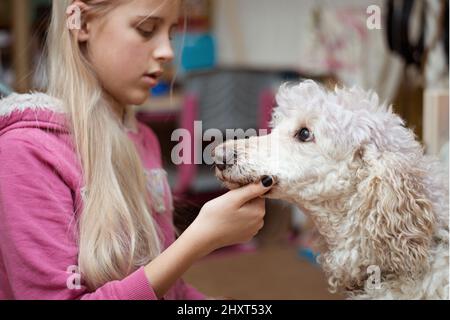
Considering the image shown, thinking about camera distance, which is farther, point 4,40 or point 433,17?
point 4,40

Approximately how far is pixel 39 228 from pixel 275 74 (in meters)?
2.10

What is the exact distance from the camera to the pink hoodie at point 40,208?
963mm

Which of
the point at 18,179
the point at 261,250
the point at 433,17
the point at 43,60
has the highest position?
the point at 433,17

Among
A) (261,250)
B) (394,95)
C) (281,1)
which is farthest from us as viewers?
(281,1)

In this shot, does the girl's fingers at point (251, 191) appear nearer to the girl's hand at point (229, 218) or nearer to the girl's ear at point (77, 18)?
the girl's hand at point (229, 218)

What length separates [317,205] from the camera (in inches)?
42.8

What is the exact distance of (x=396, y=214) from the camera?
0.98 m

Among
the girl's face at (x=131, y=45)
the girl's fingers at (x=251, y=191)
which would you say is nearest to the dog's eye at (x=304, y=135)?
the girl's fingers at (x=251, y=191)

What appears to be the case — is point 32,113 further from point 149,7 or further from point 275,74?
point 275,74

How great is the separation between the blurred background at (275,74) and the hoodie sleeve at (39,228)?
0.86 metres

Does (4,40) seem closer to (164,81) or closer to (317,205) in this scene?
(164,81)

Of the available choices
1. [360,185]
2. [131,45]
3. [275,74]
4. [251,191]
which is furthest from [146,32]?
[275,74]
